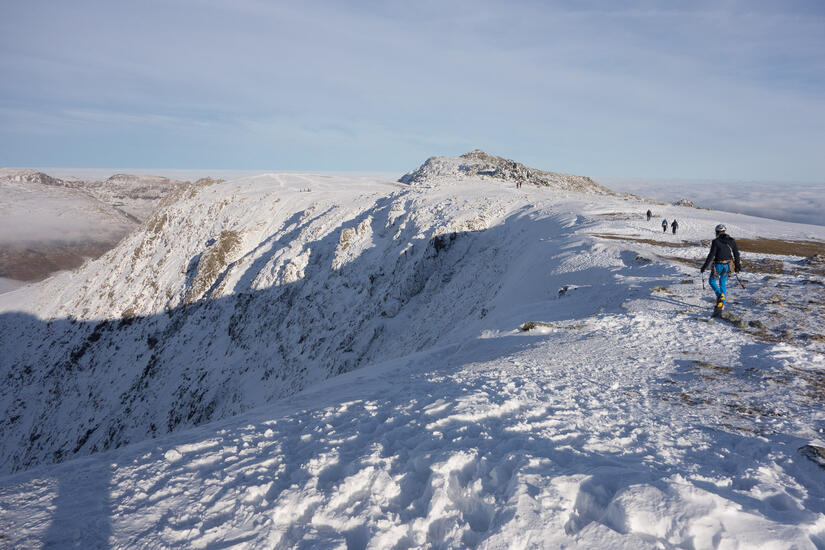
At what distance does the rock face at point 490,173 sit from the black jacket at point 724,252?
38.7 meters

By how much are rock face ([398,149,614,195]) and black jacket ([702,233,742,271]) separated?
127ft

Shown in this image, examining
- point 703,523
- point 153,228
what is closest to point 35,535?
point 703,523

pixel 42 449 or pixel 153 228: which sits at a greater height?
pixel 153 228

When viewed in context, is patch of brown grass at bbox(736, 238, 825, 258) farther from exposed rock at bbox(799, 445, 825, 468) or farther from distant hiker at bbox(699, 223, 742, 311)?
exposed rock at bbox(799, 445, 825, 468)

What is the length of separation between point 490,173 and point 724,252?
68.2m

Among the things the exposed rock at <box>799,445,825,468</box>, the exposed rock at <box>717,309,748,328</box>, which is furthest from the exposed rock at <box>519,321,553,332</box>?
the exposed rock at <box>799,445,825,468</box>

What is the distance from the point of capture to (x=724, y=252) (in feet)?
38.6

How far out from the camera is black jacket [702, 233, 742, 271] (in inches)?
463

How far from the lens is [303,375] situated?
31.2m

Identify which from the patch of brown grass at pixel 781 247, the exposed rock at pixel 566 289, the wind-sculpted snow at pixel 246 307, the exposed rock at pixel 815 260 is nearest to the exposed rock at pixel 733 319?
the exposed rock at pixel 566 289

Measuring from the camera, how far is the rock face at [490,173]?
6706cm

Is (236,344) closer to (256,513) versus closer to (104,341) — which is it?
(104,341)

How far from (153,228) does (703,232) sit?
64.9m

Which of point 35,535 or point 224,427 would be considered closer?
point 35,535
